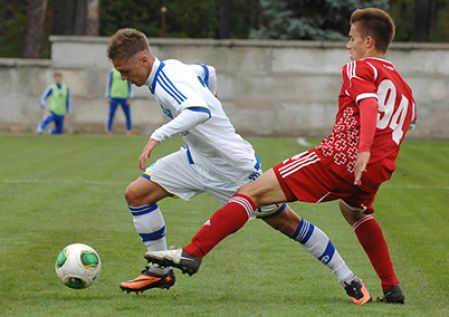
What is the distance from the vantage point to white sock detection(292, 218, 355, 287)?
6957 millimetres

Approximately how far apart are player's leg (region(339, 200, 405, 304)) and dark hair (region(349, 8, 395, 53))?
106cm

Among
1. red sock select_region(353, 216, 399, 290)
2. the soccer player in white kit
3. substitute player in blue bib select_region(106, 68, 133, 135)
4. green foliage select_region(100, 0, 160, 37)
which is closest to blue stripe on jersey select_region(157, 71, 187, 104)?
the soccer player in white kit

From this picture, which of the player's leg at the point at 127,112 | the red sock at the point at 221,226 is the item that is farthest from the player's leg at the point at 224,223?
the player's leg at the point at 127,112

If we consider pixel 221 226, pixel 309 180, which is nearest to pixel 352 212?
pixel 309 180

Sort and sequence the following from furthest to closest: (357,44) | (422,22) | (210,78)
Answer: (422,22) < (210,78) < (357,44)

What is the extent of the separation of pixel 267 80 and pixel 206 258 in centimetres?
2231

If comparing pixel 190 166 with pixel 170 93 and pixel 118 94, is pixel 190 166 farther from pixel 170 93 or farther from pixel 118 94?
pixel 118 94

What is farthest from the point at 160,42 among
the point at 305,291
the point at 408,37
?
the point at 408,37

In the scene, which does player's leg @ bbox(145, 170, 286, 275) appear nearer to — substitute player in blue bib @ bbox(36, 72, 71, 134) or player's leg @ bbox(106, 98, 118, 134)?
player's leg @ bbox(106, 98, 118, 134)

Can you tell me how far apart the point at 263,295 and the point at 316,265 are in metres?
1.51

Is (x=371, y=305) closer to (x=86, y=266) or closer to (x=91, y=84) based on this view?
(x=86, y=266)

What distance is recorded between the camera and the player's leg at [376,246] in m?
6.87

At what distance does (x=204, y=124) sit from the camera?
6.92m

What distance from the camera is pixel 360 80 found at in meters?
6.34
